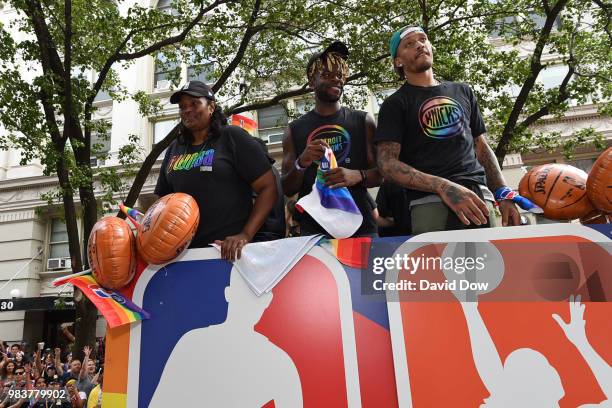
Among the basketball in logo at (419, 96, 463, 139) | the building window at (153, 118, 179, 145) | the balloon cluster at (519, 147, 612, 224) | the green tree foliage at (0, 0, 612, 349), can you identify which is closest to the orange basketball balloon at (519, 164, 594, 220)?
the balloon cluster at (519, 147, 612, 224)

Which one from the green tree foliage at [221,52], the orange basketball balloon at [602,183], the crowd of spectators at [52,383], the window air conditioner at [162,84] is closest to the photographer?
the orange basketball balloon at [602,183]

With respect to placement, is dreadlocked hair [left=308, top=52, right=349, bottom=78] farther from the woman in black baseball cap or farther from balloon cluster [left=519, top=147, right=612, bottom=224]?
balloon cluster [left=519, top=147, right=612, bottom=224]

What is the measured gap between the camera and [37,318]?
688 inches

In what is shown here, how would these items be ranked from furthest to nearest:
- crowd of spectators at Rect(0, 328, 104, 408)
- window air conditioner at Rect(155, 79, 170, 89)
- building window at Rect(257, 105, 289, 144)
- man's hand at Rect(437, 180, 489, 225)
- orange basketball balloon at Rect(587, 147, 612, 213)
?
window air conditioner at Rect(155, 79, 170, 89), building window at Rect(257, 105, 289, 144), crowd of spectators at Rect(0, 328, 104, 408), man's hand at Rect(437, 180, 489, 225), orange basketball balloon at Rect(587, 147, 612, 213)

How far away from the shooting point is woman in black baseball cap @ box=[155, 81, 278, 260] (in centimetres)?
284

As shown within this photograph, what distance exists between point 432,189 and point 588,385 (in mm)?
1083

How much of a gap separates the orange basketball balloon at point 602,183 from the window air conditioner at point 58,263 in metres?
18.6

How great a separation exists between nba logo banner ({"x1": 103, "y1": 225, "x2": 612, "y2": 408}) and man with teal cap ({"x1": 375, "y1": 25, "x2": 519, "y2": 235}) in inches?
9.6

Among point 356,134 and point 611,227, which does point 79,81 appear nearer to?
point 356,134

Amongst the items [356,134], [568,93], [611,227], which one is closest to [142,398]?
[356,134]

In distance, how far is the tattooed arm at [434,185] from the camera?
92.1 inches

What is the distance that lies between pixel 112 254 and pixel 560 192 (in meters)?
2.34

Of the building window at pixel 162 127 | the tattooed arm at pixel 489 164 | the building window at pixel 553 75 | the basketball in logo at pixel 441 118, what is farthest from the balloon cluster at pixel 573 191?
the building window at pixel 162 127

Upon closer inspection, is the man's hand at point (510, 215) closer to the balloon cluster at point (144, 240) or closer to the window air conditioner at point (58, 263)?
the balloon cluster at point (144, 240)
